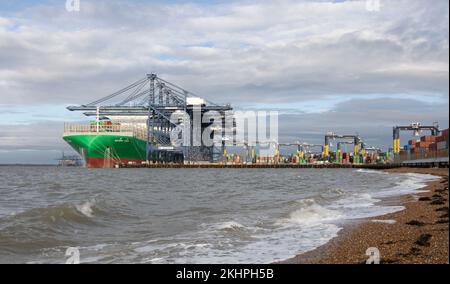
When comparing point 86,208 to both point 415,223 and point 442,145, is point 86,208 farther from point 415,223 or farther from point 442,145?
point 442,145

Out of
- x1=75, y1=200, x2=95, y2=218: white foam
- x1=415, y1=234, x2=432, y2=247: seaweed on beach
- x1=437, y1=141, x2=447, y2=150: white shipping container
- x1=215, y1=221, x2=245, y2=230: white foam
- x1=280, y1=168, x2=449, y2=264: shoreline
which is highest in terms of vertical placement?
x1=437, y1=141, x2=447, y2=150: white shipping container

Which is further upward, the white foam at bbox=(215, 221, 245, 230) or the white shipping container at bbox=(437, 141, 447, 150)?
the white shipping container at bbox=(437, 141, 447, 150)

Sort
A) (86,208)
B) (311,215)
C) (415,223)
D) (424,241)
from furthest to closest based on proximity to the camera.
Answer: (86,208) < (311,215) < (415,223) < (424,241)

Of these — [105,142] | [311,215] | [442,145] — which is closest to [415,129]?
[442,145]

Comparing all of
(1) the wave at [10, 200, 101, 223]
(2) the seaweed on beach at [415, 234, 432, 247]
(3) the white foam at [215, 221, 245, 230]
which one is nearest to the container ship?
(1) the wave at [10, 200, 101, 223]

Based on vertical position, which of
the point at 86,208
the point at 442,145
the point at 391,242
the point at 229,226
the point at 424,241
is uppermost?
the point at 442,145

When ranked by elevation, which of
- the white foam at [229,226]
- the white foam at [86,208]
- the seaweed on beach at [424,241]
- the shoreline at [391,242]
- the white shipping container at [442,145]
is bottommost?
the white foam at [86,208]

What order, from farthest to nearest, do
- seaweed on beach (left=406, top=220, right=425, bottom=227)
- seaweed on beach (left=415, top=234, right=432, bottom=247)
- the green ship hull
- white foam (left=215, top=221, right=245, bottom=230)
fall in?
the green ship hull < white foam (left=215, top=221, right=245, bottom=230) < seaweed on beach (left=406, top=220, right=425, bottom=227) < seaweed on beach (left=415, top=234, right=432, bottom=247)

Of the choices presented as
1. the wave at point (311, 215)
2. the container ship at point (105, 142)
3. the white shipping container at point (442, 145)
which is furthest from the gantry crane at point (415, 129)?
the wave at point (311, 215)

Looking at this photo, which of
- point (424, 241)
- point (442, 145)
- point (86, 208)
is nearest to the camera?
point (424, 241)

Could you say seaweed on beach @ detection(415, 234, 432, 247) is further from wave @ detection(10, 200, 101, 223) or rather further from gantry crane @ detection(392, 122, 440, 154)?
gantry crane @ detection(392, 122, 440, 154)

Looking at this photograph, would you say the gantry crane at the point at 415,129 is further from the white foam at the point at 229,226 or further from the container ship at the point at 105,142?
the white foam at the point at 229,226

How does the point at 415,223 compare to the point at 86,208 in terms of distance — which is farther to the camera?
the point at 86,208
